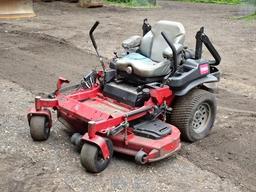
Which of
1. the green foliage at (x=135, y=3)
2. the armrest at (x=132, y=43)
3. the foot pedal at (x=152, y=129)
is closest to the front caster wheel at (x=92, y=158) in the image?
the foot pedal at (x=152, y=129)

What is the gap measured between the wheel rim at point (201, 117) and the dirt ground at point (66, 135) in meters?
0.16

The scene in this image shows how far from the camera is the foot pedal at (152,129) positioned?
4.60m

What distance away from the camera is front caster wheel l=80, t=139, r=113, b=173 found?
13.9ft

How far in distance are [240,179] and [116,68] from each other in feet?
5.83

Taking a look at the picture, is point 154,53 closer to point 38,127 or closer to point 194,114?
point 194,114

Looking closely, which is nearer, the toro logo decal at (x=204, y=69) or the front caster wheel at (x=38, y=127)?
Result: the front caster wheel at (x=38, y=127)

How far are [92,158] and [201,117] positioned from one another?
1.60m

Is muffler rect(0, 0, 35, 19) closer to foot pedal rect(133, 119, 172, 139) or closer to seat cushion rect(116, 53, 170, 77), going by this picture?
seat cushion rect(116, 53, 170, 77)

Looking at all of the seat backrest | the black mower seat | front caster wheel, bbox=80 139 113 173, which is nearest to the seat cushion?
the black mower seat

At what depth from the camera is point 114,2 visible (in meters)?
19.4

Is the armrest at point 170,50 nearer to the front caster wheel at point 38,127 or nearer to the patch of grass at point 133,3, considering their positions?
the front caster wheel at point 38,127

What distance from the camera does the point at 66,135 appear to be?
5262 mm

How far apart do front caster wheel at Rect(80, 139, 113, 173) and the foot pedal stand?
1.32ft

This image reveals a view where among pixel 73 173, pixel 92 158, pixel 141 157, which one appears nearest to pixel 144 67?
pixel 141 157
